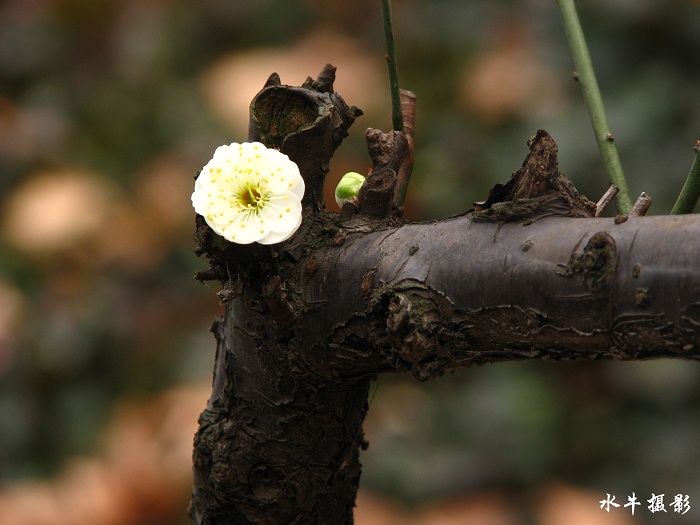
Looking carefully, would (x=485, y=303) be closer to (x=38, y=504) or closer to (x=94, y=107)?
(x=38, y=504)

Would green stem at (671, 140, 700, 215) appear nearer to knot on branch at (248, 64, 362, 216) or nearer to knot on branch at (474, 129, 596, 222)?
knot on branch at (474, 129, 596, 222)

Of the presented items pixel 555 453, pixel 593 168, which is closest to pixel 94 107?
pixel 593 168

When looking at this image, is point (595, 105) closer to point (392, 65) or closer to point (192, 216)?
point (392, 65)

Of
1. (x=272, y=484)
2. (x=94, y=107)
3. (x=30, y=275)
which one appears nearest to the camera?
(x=272, y=484)

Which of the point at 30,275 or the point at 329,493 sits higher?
the point at 30,275

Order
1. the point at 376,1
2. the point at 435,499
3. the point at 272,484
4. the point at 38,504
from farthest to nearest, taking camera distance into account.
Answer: the point at 376,1, the point at 38,504, the point at 435,499, the point at 272,484

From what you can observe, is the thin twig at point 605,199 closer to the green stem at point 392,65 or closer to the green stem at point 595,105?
the green stem at point 595,105
